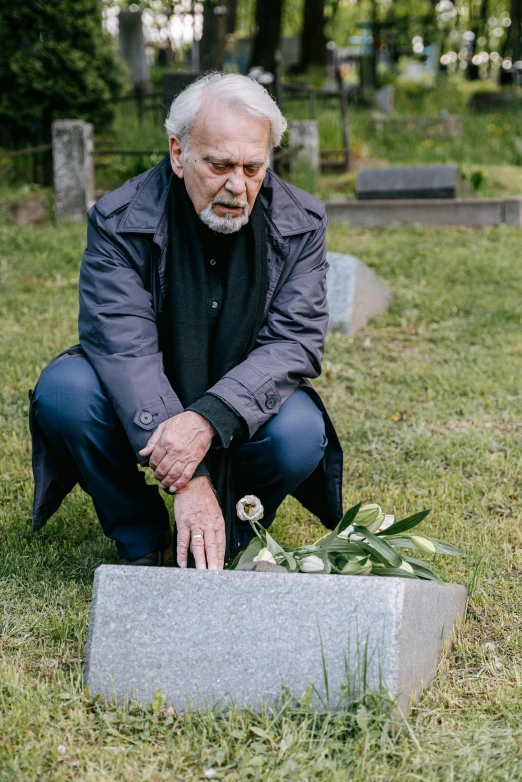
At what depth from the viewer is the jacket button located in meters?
2.72

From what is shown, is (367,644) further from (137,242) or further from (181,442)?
(137,242)

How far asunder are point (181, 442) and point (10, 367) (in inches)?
110

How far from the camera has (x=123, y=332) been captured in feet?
8.96

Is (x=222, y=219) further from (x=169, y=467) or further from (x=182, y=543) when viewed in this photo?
(x=182, y=543)

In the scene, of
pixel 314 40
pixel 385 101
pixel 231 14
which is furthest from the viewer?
pixel 231 14

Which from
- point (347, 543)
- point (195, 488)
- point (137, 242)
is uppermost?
point (137, 242)

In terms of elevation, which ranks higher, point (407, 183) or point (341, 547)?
point (407, 183)

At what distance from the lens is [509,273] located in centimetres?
673

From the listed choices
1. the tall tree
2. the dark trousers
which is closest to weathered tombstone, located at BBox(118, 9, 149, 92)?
the tall tree

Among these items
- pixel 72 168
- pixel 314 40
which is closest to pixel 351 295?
pixel 72 168

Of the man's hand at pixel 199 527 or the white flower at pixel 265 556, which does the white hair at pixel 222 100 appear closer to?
the man's hand at pixel 199 527

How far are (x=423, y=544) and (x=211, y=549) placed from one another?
1.98 ft

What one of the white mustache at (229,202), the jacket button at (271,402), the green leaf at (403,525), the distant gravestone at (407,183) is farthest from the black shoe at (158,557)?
the distant gravestone at (407,183)

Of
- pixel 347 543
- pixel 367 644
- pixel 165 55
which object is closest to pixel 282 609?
pixel 367 644
